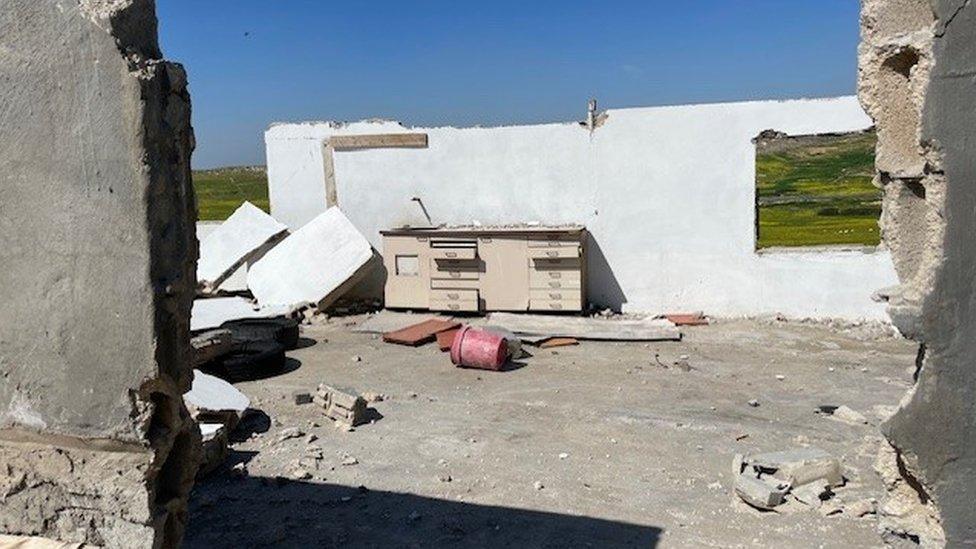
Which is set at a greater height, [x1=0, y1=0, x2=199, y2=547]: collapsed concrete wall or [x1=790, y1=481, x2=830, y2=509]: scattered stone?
[x1=0, y1=0, x2=199, y2=547]: collapsed concrete wall

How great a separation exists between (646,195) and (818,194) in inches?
431

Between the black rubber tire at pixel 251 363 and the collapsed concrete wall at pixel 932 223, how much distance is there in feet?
21.8

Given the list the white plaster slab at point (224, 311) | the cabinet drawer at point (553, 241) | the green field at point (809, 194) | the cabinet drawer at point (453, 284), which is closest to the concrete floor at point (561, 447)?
the white plaster slab at point (224, 311)

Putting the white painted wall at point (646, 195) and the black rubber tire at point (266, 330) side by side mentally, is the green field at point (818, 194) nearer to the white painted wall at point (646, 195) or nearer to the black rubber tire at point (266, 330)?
the white painted wall at point (646, 195)

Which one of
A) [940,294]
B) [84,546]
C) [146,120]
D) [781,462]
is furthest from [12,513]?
[781,462]

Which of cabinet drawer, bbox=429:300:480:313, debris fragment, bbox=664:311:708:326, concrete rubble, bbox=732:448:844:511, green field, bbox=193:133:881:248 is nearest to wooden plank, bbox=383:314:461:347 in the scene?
cabinet drawer, bbox=429:300:480:313

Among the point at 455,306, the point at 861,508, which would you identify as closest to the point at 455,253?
the point at 455,306

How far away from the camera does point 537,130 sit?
10.9 m

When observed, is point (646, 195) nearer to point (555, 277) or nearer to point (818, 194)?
point (555, 277)

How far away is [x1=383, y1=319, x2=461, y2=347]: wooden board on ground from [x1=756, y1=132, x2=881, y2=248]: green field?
4.68m

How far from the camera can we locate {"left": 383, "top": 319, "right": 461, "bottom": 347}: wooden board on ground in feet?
31.5

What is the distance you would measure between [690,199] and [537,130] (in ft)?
7.61

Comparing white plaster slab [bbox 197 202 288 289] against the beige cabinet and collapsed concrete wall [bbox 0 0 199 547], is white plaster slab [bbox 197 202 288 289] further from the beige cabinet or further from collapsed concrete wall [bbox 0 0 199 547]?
collapsed concrete wall [bbox 0 0 199 547]

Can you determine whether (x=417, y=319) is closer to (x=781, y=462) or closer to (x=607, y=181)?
(x=607, y=181)
